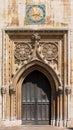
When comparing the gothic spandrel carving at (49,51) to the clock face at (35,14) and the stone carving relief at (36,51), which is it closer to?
the stone carving relief at (36,51)

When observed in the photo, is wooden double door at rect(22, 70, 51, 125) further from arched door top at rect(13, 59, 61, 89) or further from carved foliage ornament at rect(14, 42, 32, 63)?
carved foliage ornament at rect(14, 42, 32, 63)

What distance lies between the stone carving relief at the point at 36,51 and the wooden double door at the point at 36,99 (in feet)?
2.61

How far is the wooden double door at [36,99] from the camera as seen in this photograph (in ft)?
64.9

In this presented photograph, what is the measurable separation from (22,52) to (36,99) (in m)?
2.01

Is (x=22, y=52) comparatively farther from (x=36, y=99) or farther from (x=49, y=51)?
(x=36, y=99)

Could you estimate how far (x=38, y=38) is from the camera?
1928 centimetres

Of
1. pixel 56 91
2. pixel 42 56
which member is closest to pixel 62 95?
pixel 56 91

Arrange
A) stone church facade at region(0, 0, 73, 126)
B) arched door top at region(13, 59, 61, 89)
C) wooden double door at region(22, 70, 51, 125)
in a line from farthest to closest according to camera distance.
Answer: wooden double door at region(22, 70, 51, 125)
arched door top at region(13, 59, 61, 89)
stone church facade at region(0, 0, 73, 126)

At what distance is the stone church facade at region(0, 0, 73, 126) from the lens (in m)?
19.2

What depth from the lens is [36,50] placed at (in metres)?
19.3

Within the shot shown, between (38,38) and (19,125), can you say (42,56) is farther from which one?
(19,125)

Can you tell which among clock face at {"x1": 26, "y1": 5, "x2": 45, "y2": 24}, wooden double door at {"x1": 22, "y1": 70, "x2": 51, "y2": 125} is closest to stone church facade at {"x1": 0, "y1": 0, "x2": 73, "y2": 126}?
clock face at {"x1": 26, "y1": 5, "x2": 45, "y2": 24}

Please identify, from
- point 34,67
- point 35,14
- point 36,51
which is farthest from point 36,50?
point 35,14

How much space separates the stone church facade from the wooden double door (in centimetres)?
32
